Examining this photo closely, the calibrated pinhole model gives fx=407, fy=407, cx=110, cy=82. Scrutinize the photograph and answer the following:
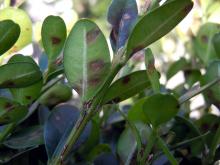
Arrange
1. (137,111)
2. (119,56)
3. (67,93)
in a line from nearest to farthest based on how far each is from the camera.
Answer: (119,56), (137,111), (67,93)

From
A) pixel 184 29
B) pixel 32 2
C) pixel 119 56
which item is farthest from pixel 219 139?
pixel 32 2

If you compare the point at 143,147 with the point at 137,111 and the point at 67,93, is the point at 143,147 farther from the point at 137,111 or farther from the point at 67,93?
the point at 67,93

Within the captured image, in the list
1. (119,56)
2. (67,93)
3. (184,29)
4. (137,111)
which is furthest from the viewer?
(184,29)

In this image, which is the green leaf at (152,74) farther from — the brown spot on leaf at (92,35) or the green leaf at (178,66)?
the green leaf at (178,66)

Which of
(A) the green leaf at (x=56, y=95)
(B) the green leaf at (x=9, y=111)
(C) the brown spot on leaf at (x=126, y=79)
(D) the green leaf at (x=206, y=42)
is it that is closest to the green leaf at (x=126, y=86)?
(C) the brown spot on leaf at (x=126, y=79)

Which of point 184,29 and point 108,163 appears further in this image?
point 184,29

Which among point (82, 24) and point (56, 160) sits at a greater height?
point (82, 24)

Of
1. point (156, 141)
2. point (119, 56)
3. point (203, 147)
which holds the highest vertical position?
point (119, 56)

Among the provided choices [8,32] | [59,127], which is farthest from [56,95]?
[8,32]
